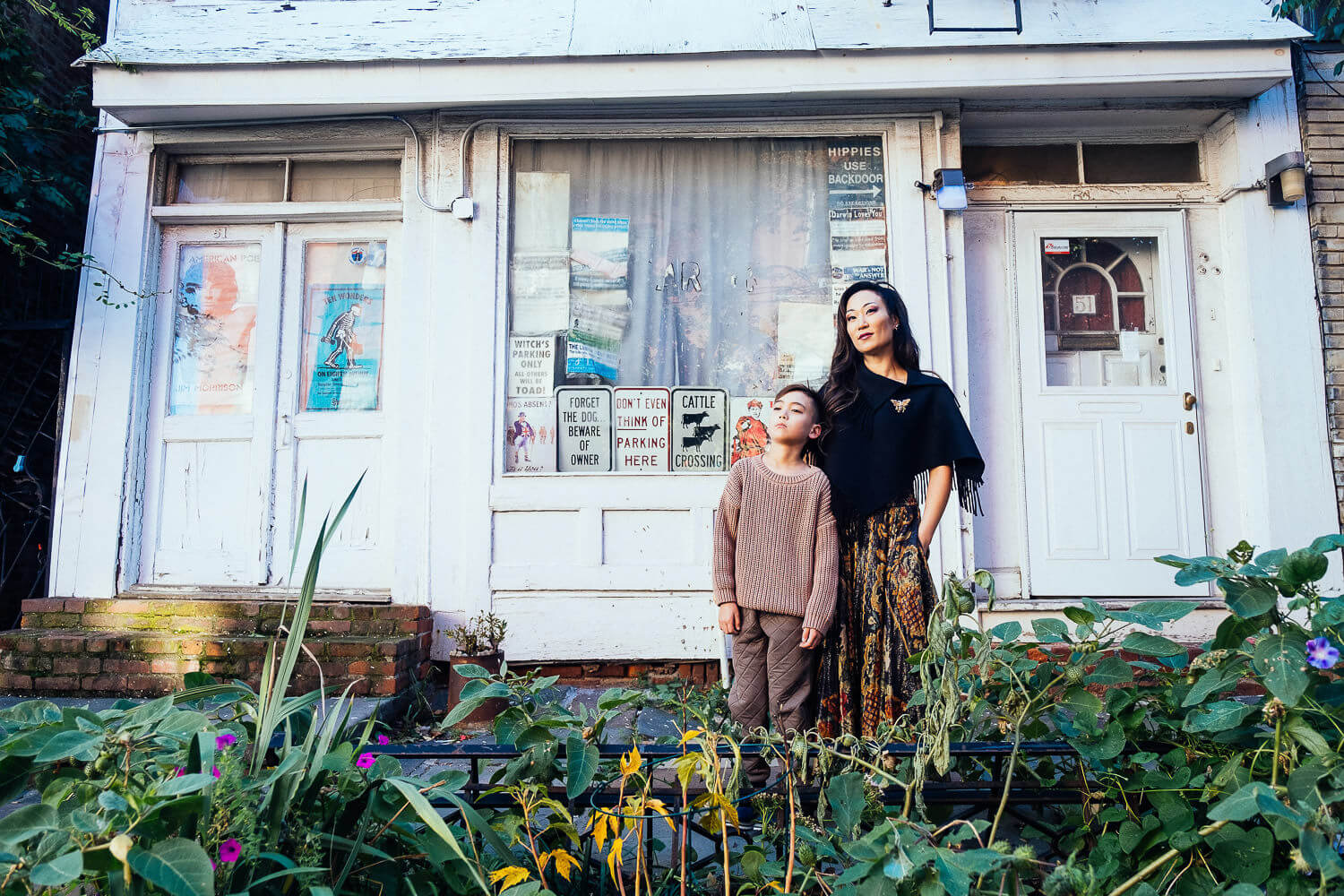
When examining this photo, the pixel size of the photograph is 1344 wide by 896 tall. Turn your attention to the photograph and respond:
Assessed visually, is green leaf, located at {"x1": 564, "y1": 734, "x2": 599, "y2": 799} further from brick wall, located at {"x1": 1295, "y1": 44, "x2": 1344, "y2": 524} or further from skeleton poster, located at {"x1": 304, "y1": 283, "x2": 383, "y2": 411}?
brick wall, located at {"x1": 1295, "y1": 44, "x2": 1344, "y2": 524}

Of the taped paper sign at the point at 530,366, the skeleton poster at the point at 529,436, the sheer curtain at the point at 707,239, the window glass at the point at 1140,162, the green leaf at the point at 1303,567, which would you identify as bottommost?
the green leaf at the point at 1303,567

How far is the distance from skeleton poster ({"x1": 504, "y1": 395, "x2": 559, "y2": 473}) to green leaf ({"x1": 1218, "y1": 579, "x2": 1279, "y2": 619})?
357cm

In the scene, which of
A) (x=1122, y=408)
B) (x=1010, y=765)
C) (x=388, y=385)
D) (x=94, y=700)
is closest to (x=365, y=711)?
(x=94, y=700)

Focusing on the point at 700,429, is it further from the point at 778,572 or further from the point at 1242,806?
the point at 1242,806

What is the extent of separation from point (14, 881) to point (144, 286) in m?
4.57

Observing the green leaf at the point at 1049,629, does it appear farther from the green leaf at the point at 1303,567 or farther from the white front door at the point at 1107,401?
the white front door at the point at 1107,401

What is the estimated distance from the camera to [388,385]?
4605 mm

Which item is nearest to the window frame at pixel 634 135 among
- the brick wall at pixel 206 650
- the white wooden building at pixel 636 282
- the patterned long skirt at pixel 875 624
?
the white wooden building at pixel 636 282

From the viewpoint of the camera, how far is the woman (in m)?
2.46

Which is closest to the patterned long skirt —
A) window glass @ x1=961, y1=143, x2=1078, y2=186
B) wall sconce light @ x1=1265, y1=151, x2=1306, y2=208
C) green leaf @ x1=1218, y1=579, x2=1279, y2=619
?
green leaf @ x1=1218, y1=579, x2=1279, y2=619

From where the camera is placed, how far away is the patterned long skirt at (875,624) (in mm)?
2432

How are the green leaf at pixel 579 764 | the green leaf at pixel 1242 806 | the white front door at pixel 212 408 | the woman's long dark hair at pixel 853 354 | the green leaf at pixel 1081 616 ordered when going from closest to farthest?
the green leaf at pixel 1242 806
the green leaf at pixel 579 764
the green leaf at pixel 1081 616
the woman's long dark hair at pixel 853 354
the white front door at pixel 212 408

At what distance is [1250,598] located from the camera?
1327 mm

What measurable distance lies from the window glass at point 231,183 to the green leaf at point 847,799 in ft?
16.1
